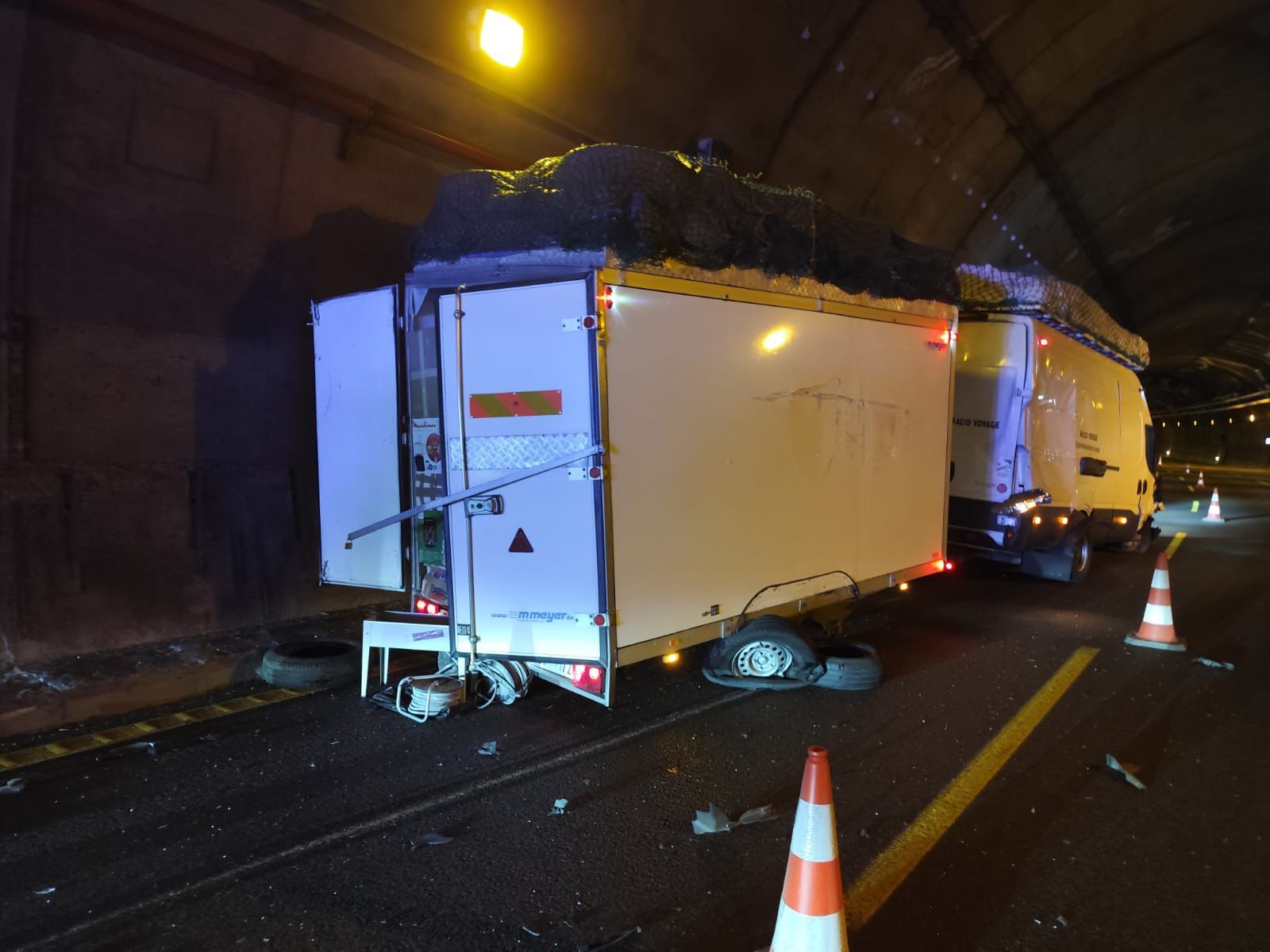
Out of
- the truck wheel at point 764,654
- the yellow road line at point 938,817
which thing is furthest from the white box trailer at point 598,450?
the yellow road line at point 938,817

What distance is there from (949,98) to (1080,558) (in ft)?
22.5

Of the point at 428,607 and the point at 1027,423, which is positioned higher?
the point at 1027,423

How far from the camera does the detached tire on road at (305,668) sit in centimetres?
489

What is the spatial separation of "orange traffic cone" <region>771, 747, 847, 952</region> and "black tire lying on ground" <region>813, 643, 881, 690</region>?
2752 mm

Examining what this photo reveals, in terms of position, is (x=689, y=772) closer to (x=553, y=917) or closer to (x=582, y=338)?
(x=553, y=917)

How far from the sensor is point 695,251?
162 inches

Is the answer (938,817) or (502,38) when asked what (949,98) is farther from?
(938,817)

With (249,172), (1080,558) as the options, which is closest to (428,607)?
(249,172)

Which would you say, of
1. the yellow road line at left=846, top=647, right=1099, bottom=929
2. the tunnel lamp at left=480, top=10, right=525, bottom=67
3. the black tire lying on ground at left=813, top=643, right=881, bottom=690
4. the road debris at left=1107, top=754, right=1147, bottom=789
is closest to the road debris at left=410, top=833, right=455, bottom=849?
the yellow road line at left=846, top=647, right=1099, bottom=929

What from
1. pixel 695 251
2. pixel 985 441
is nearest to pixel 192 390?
pixel 695 251

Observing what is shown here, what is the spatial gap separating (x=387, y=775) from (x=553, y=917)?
1443 mm

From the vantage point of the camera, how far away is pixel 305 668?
4883 mm

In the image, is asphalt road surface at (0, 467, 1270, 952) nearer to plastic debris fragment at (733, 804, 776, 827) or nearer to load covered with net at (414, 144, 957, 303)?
plastic debris fragment at (733, 804, 776, 827)

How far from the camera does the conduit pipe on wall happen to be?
4749 millimetres
